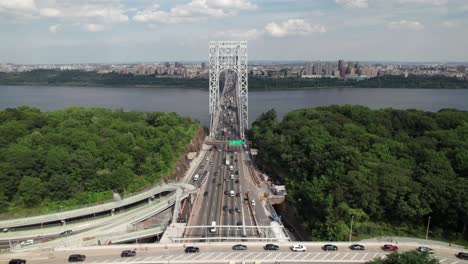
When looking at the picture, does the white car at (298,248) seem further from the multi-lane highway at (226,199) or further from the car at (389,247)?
the car at (389,247)

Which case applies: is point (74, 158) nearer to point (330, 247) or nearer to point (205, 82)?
point (330, 247)

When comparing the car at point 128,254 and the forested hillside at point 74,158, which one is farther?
the forested hillside at point 74,158

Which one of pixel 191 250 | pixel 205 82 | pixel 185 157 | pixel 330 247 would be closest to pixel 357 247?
Answer: pixel 330 247

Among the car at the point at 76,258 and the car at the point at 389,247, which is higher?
the car at the point at 389,247

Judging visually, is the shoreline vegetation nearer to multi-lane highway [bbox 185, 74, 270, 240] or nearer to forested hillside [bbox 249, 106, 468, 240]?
multi-lane highway [bbox 185, 74, 270, 240]

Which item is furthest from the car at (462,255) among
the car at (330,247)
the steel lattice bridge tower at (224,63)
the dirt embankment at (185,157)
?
the steel lattice bridge tower at (224,63)

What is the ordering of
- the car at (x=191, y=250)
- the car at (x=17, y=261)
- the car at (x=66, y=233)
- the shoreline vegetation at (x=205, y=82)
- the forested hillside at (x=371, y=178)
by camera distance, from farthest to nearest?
the shoreline vegetation at (x=205, y=82)
the forested hillside at (x=371, y=178)
the car at (x=66, y=233)
the car at (x=191, y=250)
the car at (x=17, y=261)
